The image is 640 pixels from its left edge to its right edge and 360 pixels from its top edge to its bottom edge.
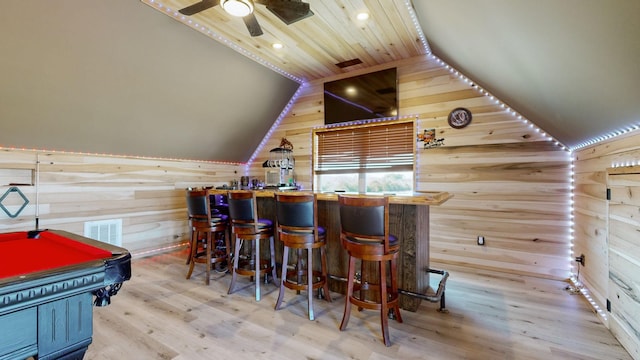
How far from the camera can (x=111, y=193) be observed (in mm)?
3955

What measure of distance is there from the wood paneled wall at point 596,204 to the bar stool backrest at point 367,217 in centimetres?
168

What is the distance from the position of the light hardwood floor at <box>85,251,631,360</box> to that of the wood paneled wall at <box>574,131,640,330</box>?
0.97ft

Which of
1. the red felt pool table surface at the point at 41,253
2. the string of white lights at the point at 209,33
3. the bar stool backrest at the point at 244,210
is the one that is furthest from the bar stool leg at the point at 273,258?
the string of white lights at the point at 209,33

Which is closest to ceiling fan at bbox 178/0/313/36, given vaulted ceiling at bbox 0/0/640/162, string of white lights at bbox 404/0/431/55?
vaulted ceiling at bbox 0/0/640/162

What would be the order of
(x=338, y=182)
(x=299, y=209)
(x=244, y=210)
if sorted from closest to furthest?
(x=299, y=209) → (x=244, y=210) → (x=338, y=182)

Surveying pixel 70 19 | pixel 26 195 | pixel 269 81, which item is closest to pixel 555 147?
pixel 269 81

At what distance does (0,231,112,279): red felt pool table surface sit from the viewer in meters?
1.25

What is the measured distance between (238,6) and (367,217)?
1.97m

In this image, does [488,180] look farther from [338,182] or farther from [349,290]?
[349,290]

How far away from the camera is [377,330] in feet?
7.50

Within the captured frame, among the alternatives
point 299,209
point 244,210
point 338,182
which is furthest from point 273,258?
point 338,182

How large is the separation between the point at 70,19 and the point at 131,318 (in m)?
2.67

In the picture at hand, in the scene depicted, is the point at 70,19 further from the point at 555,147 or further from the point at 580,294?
the point at 580,294

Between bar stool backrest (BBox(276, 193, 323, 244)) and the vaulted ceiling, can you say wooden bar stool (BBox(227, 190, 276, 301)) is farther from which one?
the vaulted ceiling
